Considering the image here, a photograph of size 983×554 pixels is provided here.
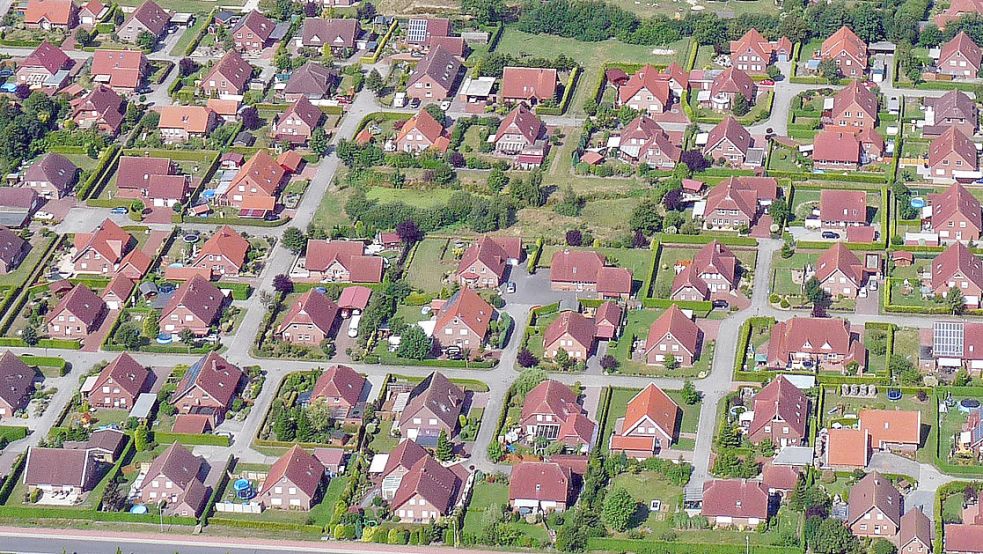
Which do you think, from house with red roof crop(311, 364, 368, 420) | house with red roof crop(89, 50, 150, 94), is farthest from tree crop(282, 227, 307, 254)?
house with red roof crop(89, 50, 150, 94)

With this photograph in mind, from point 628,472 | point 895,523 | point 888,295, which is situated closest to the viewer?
point 895,523

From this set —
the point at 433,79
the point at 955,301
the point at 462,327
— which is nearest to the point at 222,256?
the point at 462,327

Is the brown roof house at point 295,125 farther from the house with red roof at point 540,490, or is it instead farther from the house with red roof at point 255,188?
the house with red roof at point 540,490

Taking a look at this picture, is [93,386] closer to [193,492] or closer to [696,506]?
[193,492]

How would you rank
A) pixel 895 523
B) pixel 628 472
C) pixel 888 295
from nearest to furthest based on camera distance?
pixel 895 523
pixel 628 472
pixel 888 295

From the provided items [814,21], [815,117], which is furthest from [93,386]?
[814,21]

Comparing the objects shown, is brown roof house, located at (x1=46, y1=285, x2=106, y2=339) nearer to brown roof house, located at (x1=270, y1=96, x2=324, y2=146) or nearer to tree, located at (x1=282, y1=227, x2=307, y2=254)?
tree, located at (x1=282, y1=227, x2=307, y2=254)

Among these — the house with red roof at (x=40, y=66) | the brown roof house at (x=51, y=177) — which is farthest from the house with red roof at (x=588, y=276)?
the house with red roof at (x=40, y=66)
